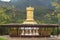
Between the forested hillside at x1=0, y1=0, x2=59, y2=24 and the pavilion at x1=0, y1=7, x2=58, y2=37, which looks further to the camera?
the forested hillside at x1=0, y1=0, x2=59, y2=24

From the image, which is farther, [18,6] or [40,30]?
[18,6]

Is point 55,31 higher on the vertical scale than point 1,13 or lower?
lower

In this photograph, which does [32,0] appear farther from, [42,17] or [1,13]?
[1,13]

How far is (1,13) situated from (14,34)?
17.4 ft

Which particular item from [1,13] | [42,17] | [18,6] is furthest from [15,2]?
[1,13]

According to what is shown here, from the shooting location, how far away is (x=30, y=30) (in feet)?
33.7

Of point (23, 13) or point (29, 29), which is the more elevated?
Answer: point (23, 13)

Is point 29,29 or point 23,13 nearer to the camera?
point 29,29

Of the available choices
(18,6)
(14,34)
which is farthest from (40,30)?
(18,6)

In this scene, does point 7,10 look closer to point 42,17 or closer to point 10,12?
point 10,12

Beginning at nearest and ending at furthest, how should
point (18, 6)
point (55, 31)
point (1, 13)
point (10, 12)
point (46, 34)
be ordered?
point (46, 34), point (55, 31), point (1, 13), point (10, 12), point (18, 6)

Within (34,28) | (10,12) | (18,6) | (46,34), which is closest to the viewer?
(46,34)

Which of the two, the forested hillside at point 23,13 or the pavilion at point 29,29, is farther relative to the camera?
the forested hillside at point 23,13

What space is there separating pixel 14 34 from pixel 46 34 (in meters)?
1.44
